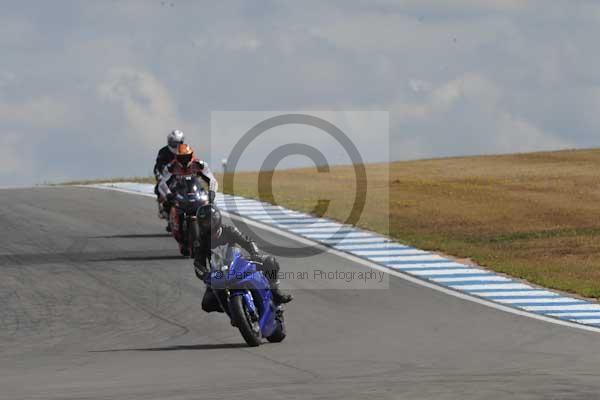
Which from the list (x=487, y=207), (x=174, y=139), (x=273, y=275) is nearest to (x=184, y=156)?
(x=174, y=139)

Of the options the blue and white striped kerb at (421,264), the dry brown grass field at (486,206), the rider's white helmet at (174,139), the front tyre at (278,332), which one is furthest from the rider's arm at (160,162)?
the front tyre at (278,332)

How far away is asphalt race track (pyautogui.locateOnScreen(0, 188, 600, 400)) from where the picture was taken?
10.2 m

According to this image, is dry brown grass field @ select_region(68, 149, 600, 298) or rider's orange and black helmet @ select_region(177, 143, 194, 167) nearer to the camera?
rider's orange and black helmet @ select_region(177, 143, 194, 167)

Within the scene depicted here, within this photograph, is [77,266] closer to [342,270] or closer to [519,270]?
[342,270]

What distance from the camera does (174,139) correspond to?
71.9 ft

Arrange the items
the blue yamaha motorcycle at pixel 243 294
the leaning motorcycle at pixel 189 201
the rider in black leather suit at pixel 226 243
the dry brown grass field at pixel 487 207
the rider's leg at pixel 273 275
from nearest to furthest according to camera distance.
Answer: the blue yamaha motorcycle at pixel 243 294 < the rider in black leather suit at pixel 226 243 < the rider's leg at pixel 273 275 < the leaning motorcycle at pixel 189 201 < the dry brown grass field at pixel 487 207

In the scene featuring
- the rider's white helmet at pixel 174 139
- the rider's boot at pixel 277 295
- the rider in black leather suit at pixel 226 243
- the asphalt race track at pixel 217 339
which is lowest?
the asphalt race track at pixel 217 339

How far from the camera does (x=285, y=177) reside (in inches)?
1709

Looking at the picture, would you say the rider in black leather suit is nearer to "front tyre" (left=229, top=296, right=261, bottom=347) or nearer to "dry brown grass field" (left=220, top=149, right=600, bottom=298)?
"front tyre" (left=229, top=296, right=261, bottom=347)

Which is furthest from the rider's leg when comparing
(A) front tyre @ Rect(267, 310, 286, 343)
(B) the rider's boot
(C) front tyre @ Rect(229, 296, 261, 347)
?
(C) front tyre @ Rect(229, 296, 261, 347)

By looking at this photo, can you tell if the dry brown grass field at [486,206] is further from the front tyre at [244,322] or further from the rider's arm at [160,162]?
the front tyre at [244,322]

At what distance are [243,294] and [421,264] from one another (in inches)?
411

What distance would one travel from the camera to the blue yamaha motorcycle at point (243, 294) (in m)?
13.8

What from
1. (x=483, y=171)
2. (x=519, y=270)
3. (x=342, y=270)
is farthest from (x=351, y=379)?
(x=483, y=171)
